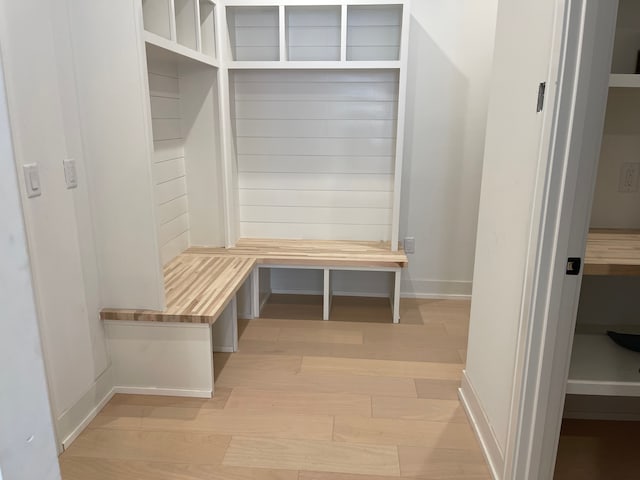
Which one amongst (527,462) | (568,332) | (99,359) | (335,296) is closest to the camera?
(568,332)

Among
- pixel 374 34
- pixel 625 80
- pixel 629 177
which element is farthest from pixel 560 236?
pixel 374 34

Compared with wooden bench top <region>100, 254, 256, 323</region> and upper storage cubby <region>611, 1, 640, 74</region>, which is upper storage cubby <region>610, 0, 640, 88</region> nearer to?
upper storage cubby <region>611, 1, 640, 74</region>

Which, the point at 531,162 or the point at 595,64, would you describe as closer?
the point at 595,64

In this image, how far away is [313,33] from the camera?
317 centimetres

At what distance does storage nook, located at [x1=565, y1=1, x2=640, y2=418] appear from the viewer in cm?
175

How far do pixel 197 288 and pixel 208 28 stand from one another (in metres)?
1.59

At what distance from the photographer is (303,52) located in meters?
3.22

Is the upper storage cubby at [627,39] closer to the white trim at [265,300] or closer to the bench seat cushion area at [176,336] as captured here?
the bench seat cushion area at [176,336]

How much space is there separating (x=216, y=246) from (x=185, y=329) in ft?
3.64

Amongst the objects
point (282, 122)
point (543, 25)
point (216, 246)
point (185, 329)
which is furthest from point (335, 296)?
point (543, 25)

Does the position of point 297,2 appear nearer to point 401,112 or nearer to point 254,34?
point 254,34

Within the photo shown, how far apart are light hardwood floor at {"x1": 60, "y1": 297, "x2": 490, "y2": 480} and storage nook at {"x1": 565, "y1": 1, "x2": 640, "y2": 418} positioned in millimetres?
626

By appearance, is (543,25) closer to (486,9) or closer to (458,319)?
(486,9)

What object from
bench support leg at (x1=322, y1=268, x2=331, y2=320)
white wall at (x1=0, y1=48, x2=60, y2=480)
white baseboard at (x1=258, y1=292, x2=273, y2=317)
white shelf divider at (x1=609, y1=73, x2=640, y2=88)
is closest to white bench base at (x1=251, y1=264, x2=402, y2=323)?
bench support leg at (x1=322, y1=268, x2=331, y2=320)
